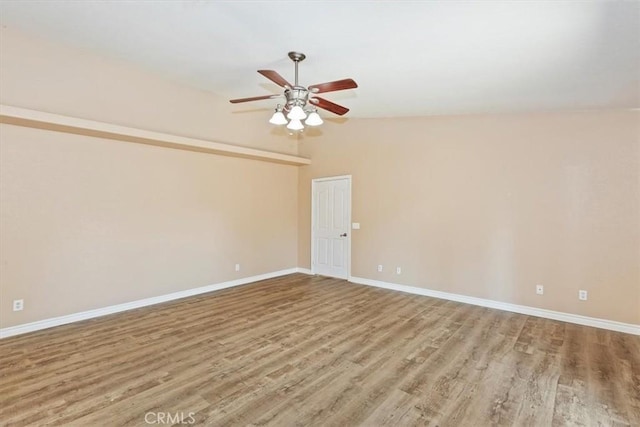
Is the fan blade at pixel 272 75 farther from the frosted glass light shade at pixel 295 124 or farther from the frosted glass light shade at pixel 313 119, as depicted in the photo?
the frosted glass light shade at pixel 313 119

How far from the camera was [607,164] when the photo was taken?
402 centimetres

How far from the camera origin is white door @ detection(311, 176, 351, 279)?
6609 mm

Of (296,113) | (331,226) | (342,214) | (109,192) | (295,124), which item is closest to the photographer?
(296,113)

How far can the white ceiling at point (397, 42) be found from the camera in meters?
2.37

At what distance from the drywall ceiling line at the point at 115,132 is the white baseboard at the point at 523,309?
3.53 meters

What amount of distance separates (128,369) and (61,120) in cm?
295

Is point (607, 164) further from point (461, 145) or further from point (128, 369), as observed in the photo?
point (128, 369)

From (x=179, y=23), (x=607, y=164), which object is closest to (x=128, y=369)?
(x=179, y=23)

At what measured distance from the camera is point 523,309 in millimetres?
→ 4621

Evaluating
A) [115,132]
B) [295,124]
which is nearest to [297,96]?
[295,124]

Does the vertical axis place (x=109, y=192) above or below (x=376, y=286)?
above

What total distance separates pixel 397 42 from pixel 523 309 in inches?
163

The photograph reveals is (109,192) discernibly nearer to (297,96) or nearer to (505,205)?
(297,96)

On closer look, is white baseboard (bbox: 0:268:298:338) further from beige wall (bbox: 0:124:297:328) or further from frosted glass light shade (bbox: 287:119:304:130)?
frosted glass light shade (bbox: 287:119:304:130)
